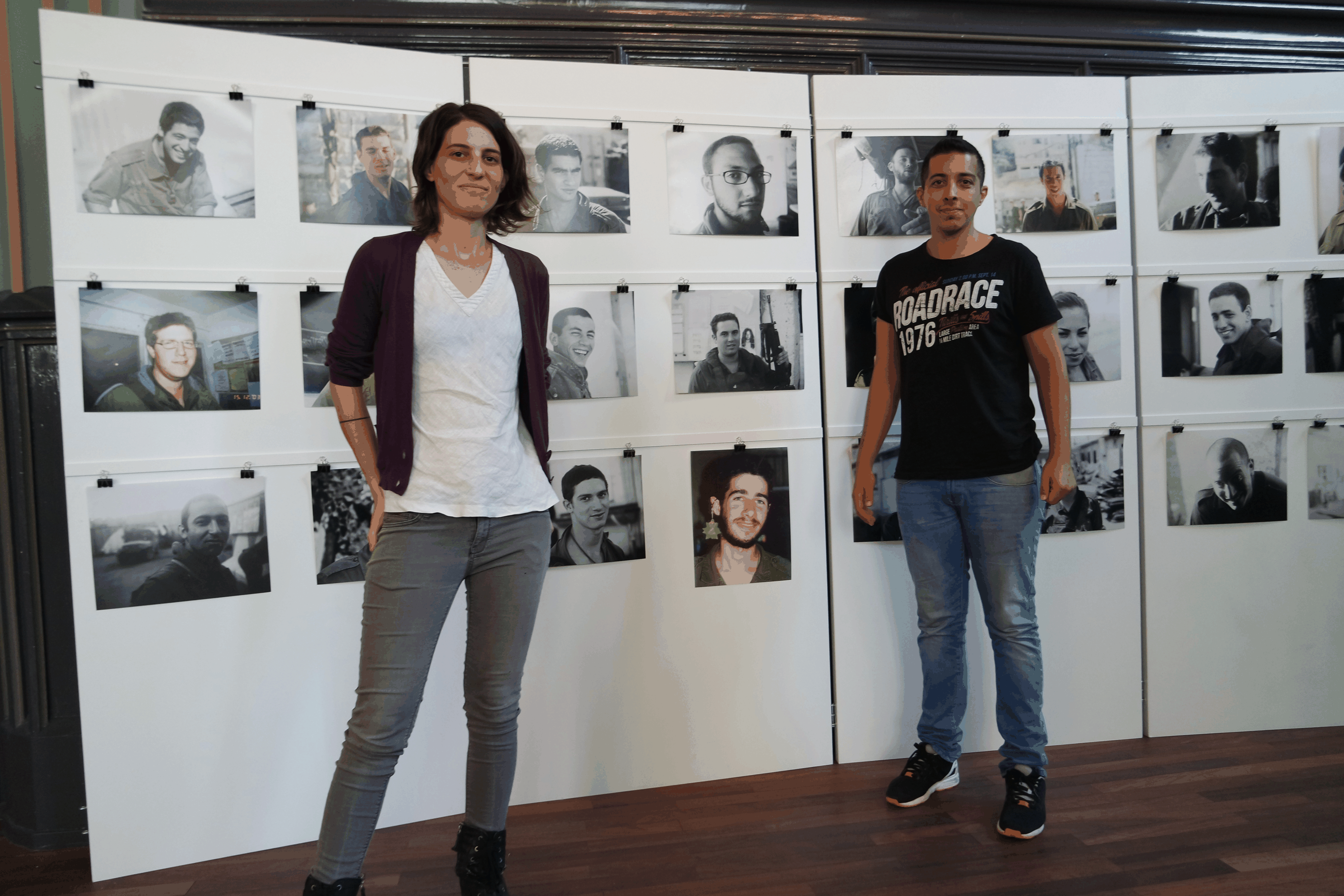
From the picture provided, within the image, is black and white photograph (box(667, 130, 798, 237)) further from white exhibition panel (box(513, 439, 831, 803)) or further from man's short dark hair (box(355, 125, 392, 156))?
man's short dark hair (box(355, 125, 392, 156))

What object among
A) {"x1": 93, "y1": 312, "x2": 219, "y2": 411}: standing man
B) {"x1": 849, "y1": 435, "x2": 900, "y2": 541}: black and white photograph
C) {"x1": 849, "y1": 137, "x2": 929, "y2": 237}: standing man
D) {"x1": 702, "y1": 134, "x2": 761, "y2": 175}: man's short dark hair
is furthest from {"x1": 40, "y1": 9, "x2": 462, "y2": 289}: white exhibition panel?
{"x1": 849, "y1": 435, "x2": 900, "y2": 541}: black and white photograph

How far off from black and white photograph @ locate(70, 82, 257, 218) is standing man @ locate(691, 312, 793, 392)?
1.38 metres

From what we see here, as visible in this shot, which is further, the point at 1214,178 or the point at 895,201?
the point at 1214,178

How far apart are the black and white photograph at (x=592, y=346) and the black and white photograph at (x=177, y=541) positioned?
0.91 meters

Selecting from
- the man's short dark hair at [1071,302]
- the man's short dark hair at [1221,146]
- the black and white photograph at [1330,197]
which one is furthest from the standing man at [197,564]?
the black and white photograph at [1330,197]

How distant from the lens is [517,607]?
188 cm

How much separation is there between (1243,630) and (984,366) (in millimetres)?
1521

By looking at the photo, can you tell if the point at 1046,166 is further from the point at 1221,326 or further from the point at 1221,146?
the point at 1221,326

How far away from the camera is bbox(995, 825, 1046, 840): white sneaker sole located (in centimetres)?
222

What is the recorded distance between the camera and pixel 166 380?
2.27 m

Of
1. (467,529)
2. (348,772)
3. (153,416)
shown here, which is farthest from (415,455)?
(153,416)

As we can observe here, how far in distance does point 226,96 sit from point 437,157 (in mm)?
905

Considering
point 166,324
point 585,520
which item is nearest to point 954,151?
point 585,520

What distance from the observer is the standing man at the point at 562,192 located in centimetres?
257
